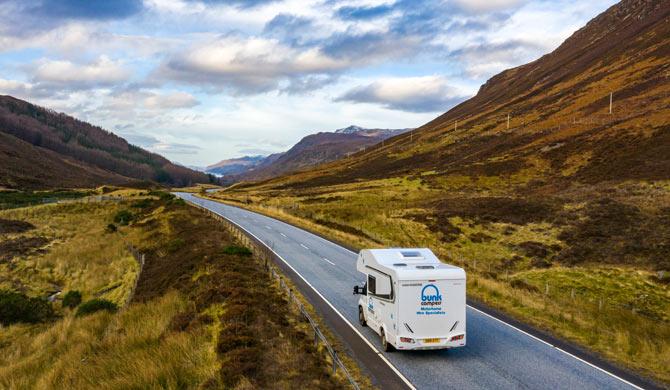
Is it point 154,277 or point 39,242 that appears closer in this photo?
point 154,277

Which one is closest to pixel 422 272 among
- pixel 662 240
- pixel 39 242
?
pixel 662 240

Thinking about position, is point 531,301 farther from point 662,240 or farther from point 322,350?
point 662,240

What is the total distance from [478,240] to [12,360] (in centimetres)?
3528

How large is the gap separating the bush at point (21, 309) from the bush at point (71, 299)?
106 cm

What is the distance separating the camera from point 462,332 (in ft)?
45.4

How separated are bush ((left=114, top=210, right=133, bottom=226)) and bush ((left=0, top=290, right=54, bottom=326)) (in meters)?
26.7

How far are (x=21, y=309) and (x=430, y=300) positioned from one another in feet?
76.8

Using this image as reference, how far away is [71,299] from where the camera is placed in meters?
28.8

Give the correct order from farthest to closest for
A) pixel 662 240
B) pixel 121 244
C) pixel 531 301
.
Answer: pixel 121 244 < pixel 662 240 < pixel 531 301

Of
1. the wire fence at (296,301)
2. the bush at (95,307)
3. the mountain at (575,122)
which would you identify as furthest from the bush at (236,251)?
the mountain at (575,122)

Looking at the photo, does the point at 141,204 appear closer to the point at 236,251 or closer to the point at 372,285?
the point at 236,251

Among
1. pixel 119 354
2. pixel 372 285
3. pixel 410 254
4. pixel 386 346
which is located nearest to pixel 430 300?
pixel 386 346

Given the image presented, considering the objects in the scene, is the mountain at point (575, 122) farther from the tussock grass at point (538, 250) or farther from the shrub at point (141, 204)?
the shrub at point (141, 204)

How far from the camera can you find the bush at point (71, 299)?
28.5m
